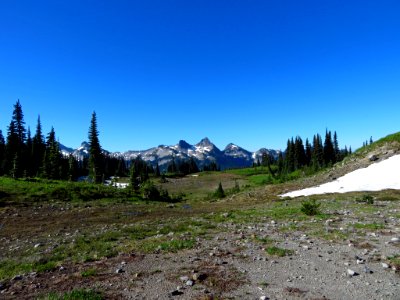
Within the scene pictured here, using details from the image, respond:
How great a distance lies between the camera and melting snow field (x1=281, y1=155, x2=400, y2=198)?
43.0 m

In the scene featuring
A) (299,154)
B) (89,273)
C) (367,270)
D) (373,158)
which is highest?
(299,154)

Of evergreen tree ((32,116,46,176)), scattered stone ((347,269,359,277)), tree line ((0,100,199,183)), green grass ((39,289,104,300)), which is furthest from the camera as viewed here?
evergreen tree ((32,116,46,176))

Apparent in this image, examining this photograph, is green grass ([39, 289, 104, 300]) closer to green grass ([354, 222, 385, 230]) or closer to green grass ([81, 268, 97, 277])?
green grass ([81, 268, 97, 277])

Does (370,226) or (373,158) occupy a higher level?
(373,158)

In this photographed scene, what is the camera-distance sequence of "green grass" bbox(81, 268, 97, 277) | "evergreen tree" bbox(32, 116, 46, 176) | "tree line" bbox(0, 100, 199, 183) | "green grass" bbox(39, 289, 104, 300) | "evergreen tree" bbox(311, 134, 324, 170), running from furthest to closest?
"evergreen tree" bbox(311, 134, 324, 170) < "evergreen tree" bbox(32, 116, 46, 176) < "tree line" bbox(0, 100, 199, 183) < "green grass" bbox(81, 268, 97, 277) < "green grass" bbox(39, 289, 104, 300)

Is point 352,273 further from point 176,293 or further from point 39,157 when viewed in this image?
point 39,157

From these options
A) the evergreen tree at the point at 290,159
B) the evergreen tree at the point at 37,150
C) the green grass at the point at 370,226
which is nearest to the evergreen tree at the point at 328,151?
the evergreen tree at the point at 290,159

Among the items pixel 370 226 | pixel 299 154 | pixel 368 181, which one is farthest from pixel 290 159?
pixel 370 226

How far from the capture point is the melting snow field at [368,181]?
141 ft

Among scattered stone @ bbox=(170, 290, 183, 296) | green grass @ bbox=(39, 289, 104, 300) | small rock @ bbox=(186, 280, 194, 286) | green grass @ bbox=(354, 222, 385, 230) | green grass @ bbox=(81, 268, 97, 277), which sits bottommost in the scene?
green grass @ bbox=(354, 222, 385, 230)

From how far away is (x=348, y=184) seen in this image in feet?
152

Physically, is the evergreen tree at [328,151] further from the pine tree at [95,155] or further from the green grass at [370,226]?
the green grass at [370,226]

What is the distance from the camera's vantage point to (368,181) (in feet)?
149

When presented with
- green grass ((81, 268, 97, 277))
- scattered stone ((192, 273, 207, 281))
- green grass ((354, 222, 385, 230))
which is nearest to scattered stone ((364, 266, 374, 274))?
scattered stone ((192, 273, 207, 281))
